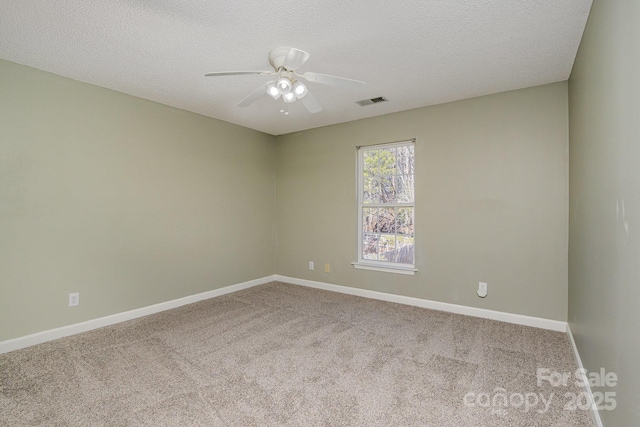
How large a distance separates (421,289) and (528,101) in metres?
2.34

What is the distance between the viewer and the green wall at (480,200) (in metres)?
3.03

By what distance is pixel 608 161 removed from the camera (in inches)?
60.9

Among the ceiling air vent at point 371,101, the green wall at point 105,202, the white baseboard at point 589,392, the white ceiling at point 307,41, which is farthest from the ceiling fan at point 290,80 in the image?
the white baseboard at point 589,392

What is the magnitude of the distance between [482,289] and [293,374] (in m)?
2.31

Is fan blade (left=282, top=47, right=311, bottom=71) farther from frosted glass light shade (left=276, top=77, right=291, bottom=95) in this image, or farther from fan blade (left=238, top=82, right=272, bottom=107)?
fan blade (left=238, top=82, right=272, bottom=107)

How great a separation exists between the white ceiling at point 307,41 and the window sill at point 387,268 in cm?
208

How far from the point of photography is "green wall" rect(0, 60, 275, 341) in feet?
8.67

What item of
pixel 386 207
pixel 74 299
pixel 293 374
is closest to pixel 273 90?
pixel 293 374

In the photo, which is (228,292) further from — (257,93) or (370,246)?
(257,93)

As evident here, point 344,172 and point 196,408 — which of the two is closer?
point 196,408

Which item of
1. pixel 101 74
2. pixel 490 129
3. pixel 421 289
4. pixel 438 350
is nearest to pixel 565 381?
pixel 438 350

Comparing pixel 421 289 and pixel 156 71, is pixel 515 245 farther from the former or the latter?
pixel 156 71

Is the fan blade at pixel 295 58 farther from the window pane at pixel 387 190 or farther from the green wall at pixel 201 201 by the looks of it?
the window pane at pixel 387 190

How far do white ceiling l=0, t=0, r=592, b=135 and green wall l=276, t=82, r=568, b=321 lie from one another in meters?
0.39
